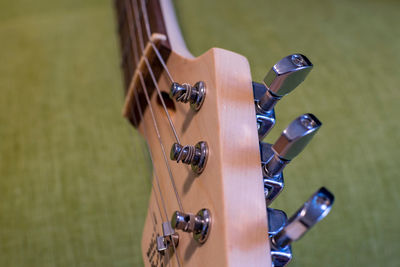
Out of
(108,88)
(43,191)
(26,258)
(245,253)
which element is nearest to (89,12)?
(108,88)

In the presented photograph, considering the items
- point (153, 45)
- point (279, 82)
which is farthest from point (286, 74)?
point (153, 45)

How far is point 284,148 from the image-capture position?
0.91 ft

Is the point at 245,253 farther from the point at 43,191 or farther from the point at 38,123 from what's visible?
the point at 38,123

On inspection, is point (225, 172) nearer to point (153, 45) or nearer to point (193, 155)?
point (193, 155)

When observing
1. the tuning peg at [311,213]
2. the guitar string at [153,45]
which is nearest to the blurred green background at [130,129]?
the guitar string at [153,45]

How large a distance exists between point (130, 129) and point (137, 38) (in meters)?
0.16

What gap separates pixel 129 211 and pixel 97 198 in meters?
0.05

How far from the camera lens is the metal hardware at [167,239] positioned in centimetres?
36

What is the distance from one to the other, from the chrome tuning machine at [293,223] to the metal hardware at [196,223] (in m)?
0.05

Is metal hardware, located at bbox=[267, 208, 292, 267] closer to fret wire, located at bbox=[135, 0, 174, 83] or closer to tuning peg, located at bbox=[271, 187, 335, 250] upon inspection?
tuning peg, located at bbox=[271, 187, 335, 250]

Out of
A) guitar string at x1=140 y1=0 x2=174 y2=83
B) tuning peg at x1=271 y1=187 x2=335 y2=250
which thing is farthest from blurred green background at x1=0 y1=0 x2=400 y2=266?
tuning peg at x1=271 y1=187 x2=335 y2=250

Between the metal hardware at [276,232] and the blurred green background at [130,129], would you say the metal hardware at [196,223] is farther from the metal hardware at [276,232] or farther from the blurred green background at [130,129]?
the blurred green background at [130,129]

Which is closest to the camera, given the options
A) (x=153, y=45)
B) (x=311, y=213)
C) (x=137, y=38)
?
(x=311, y=213)

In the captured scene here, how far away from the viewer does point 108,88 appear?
761mm
